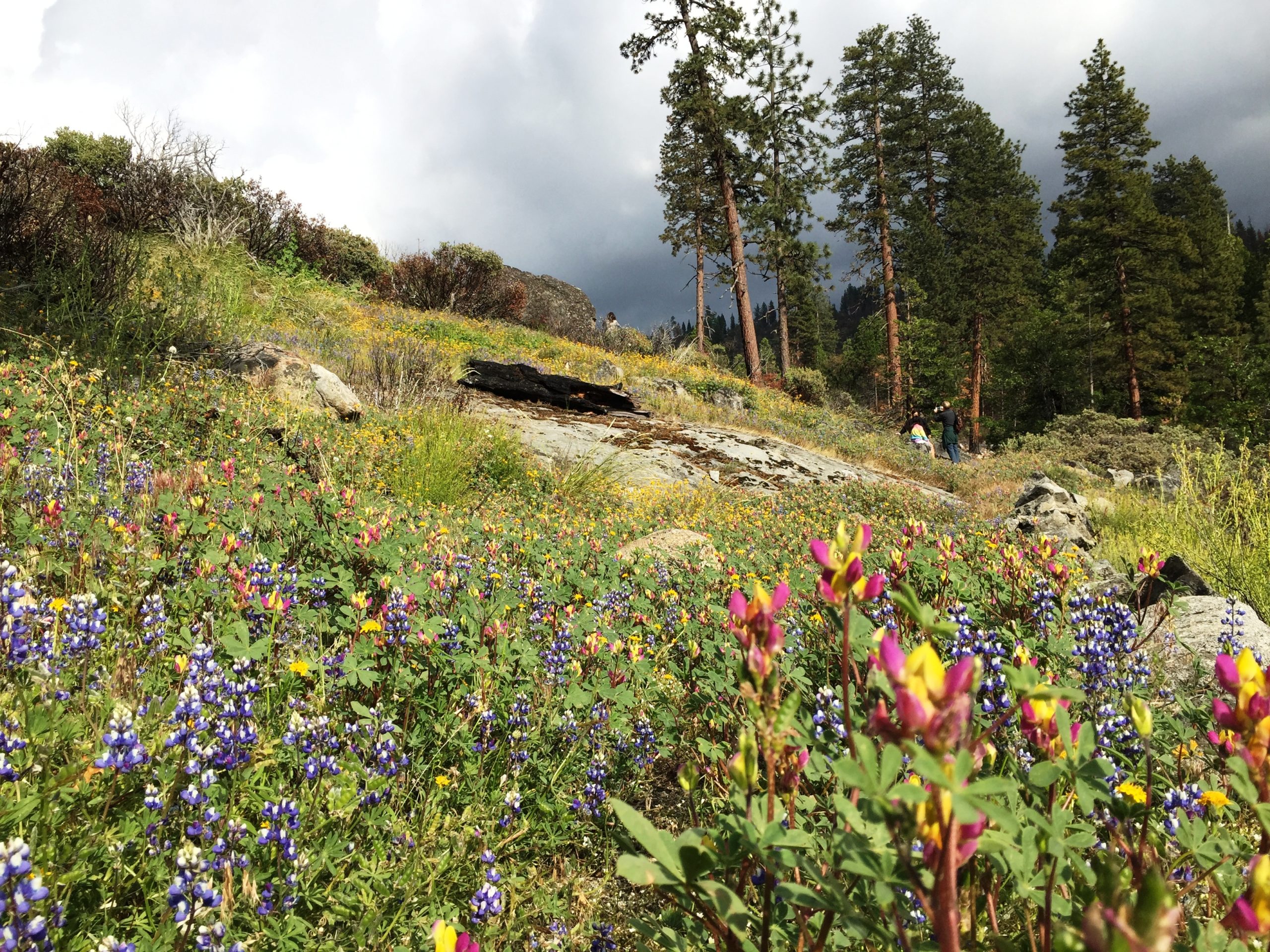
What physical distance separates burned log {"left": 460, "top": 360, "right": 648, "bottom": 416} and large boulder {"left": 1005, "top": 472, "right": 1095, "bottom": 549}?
7619 millimetres

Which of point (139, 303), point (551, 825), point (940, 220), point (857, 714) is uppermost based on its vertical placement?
point (940, 220)

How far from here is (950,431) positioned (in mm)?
18297

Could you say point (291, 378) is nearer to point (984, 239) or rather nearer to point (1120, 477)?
point (1120, 477)

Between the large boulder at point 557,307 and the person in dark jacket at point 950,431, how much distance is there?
15032mm

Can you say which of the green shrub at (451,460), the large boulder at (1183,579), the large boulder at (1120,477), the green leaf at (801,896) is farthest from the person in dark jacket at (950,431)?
the green leaf at (801,896)

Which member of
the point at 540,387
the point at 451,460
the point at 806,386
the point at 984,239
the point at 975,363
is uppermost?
the point at 984,239

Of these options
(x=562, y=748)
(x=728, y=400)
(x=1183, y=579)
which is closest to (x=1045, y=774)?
(x=562, y=748)

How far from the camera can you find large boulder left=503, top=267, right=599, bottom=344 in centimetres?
2779

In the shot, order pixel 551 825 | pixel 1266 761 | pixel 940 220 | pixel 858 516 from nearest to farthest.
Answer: pixel 1266 761
pixel 551 825
pixel 858 516
pixel 940 220

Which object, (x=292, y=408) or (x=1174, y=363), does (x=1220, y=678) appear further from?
(x=1174, y=363)

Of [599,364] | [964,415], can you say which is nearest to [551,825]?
[599,364]

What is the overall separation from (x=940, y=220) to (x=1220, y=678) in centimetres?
3937

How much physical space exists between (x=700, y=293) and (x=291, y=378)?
23436 mm

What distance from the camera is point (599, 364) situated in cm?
1612
